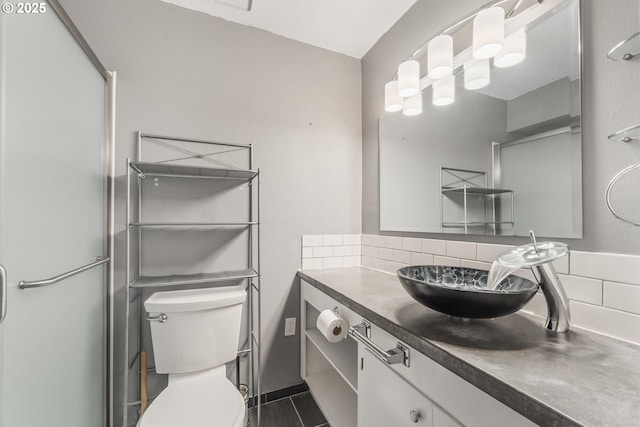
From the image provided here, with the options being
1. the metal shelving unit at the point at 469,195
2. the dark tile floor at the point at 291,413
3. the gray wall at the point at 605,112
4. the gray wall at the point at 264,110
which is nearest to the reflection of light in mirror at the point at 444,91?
the metal shelving unit at the point at 469,195

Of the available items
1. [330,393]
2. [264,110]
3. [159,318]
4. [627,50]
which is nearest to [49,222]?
[159,318]

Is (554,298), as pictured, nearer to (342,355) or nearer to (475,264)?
(475,264)

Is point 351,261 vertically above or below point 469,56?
below

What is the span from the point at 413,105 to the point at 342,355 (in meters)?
1.51

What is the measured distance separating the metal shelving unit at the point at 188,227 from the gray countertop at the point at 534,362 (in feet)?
2.85

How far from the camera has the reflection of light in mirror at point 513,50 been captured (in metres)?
1.03

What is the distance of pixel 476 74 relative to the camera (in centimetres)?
122

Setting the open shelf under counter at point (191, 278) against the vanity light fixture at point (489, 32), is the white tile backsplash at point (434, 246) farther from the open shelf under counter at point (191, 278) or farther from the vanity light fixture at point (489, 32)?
the open shelf under counter at point (191, 278)

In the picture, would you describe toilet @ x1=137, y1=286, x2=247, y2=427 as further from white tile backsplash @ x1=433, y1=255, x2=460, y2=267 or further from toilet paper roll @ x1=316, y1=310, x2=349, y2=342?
white tile backsplash @ x1=433, y1=255, x2=460, y2=267

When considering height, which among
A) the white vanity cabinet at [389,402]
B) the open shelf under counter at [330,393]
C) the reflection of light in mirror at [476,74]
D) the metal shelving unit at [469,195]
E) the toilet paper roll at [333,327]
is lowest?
the open shelf under counter at [330,393]

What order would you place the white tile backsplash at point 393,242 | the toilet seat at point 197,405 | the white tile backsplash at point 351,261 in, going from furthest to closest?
the white tile backsplash at point 351,261, the white tile backsplash at point 393,242, the toilet seat at point 197,405

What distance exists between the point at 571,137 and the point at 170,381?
1956 mm

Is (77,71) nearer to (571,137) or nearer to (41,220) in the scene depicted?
(41,220)

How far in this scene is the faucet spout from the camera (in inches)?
31.3
